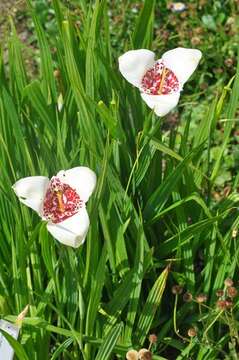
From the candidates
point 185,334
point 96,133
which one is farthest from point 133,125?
point 185,334

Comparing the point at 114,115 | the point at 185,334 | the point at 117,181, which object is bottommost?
the point at 185,334

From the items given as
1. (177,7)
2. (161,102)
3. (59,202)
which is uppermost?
(161,102)

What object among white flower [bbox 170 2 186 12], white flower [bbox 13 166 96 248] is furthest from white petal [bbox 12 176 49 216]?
white flower [bbox 170 2 186 12]

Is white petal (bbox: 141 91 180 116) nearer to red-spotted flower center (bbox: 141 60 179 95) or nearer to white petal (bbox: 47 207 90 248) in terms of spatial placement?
red-spotted flower center (bbox: 141 60 179 95)

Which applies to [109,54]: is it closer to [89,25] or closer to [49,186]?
[89,25]

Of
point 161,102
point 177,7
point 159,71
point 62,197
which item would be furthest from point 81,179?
point 177,7

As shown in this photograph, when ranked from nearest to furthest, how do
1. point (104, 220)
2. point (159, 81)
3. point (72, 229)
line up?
point (72, 229) < point (104, 220) < point (159, 81)

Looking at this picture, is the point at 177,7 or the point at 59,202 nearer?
the point at 59,202

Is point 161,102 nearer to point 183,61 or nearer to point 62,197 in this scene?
point 183,61
